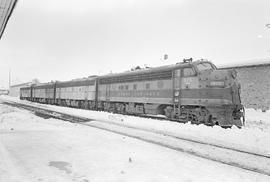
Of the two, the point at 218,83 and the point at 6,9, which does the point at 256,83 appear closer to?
the point at 218,83

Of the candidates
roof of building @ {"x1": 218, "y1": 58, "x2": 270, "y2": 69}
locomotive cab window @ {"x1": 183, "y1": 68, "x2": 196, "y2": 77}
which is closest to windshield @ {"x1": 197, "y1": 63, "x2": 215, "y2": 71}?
locomotive cab window @ {"x1": 183, "y1": 68, "x2": 196, "y2": 77}

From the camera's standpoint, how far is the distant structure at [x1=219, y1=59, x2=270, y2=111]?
2245 centimetres

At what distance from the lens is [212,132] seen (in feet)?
39.9

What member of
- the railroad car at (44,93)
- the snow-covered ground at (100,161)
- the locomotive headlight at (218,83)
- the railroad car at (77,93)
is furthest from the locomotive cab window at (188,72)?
the railroad car at (44,93)

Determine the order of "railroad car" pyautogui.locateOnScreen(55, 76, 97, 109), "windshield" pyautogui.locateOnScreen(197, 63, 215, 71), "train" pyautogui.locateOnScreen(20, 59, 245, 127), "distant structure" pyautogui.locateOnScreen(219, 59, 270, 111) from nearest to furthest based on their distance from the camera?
"train" pyautogui.locateOnScreen(20, 59, 245, 127), "windshield" pyautogui.locateOnScreen(197, 63, 215, 71), "distant structure" pyautogui.locateOnScreen(219, 59, 270, 111), "railroad car" pyautogui.locateOnScreen(55, 76, 97, 109)

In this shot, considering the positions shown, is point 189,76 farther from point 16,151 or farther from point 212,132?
point 16,151

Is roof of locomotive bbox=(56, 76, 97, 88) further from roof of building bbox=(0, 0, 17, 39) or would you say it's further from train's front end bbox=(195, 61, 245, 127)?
roof of building bbox=(0, 0, 17, 39)

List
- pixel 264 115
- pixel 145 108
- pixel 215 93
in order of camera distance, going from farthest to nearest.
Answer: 1. pixel 264 115
2. pixel 145 108
3. pixel 215 93

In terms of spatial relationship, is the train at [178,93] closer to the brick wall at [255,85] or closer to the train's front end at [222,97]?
the train's front end at [222,97]

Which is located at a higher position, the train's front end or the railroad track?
the train's front end

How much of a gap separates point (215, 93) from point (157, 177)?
9219 mm

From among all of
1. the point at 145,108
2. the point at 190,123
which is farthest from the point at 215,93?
the point at 145,108

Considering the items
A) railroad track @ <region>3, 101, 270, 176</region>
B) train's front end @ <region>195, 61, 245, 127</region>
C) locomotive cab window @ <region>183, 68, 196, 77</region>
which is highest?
locomotive cab window @ <region>183, 68, 196, 77</region>

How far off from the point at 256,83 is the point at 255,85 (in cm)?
19
